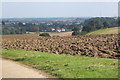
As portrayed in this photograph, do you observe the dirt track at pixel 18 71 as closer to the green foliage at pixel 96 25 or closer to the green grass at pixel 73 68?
the green grass at pixel 73 68

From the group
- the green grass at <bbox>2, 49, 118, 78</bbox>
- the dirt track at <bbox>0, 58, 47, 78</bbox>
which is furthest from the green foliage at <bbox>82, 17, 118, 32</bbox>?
the dirt track at <bbox>0, 58, 47, 78</bbox>

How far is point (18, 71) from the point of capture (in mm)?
10758

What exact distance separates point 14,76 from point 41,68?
1.46 m

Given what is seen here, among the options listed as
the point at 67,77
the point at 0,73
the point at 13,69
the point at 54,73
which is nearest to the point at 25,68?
the point at 13,69

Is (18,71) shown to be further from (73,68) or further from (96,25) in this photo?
(96,25)

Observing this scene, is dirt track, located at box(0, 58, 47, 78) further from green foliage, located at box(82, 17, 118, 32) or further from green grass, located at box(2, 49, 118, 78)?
green foliage, located at box(82, 17, 118, 32)

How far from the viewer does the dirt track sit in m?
9.78

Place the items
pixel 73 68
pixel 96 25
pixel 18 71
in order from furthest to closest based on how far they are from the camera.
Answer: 1. pixel 96 25
2. pixel 18 71
3. pixel 73 68

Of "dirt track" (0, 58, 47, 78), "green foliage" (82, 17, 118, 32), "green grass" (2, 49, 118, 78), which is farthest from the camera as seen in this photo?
"green foliage" (82, 17, 118, 32)

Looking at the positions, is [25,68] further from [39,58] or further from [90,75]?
[90,75]

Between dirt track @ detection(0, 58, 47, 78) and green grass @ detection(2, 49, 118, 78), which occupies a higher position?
green grass @ detection(2, 49, 118, 78)

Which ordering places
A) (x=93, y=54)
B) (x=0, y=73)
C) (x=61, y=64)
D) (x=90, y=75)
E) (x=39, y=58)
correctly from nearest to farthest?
1. (x=90, y=75)
2. (x=0, y=73)
3. (x=61, y=64)
4. (x=39, y=58)
5. (x=93, y=54)

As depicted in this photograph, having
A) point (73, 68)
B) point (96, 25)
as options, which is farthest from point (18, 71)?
point (96, 25)

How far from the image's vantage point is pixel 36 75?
975cm
